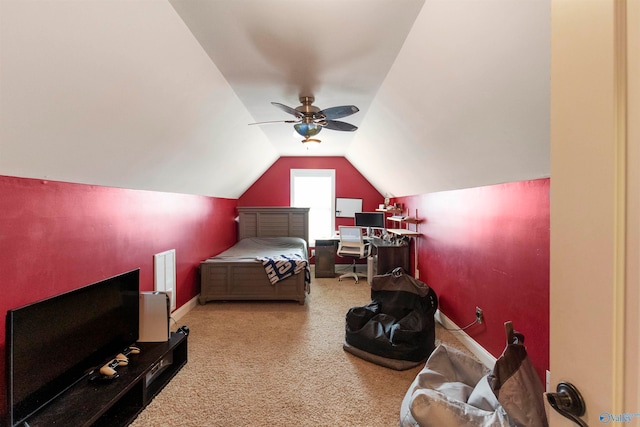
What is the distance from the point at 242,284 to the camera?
3.54 metres

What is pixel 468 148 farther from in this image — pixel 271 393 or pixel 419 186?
pixel 271 393

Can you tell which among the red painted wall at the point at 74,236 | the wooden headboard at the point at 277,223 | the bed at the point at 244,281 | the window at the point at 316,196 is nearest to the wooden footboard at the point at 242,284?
the bed at the point at 244,281

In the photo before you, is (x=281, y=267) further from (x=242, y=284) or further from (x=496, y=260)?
(x=496, y=260)

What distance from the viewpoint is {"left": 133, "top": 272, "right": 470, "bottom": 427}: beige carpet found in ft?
5.50

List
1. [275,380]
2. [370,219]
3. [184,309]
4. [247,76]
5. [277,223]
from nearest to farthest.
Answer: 1. [275,380]
2. [247,76]
3. [184,309]
4. [370,219]
5. [277,223]

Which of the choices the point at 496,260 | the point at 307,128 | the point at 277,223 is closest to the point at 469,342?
the point at 496,260

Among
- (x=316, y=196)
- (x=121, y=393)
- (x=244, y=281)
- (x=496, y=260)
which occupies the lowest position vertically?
(x=121, y=393)

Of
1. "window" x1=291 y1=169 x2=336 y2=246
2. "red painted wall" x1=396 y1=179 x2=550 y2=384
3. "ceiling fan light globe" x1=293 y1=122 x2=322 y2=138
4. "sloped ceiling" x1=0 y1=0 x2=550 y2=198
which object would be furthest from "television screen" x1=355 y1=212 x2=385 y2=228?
"ceiling fan light globe" x1=293 y1=122 x2=322 y2=138

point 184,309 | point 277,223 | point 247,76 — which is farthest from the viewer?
point 277,223

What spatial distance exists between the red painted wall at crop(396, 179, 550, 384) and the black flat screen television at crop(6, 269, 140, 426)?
284 centimetres

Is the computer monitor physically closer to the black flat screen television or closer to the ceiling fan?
the ceiling fan

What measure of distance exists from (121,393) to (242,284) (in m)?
2.05

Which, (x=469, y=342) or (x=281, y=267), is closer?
(x=469, y=342)

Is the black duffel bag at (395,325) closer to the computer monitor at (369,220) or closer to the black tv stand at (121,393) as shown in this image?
the black tv stand at (121,393)
